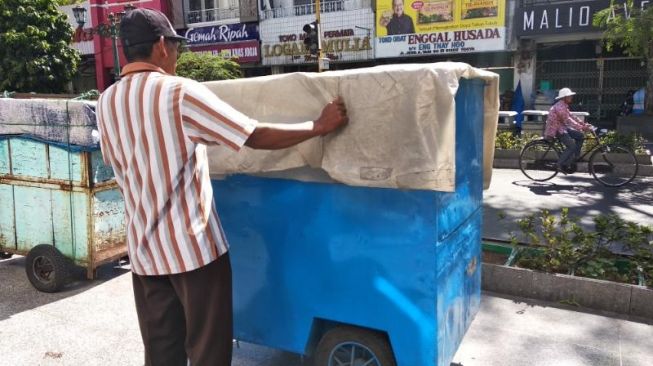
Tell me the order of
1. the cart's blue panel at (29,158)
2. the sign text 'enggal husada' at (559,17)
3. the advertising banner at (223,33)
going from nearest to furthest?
1. the cart's blue panel at (29,158)
2. the sign text 'enggal husada' at (559,17)
3. the advertising banner at (223,33)

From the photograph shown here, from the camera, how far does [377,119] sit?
2.26 m

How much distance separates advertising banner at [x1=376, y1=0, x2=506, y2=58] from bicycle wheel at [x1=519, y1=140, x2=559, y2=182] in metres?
7.59

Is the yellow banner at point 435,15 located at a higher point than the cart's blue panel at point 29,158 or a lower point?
higher

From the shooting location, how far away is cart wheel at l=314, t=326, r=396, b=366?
99.3 inches

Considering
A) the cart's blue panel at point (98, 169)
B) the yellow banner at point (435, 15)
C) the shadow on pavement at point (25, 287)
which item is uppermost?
the yellow banner at point (435, 15)

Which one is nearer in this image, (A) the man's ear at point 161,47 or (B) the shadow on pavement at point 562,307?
(A) the man's ear at point 161,47

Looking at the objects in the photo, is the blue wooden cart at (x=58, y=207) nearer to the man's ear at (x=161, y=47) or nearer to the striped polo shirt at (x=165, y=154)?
the striped polo shirt at (x=165, y=154)

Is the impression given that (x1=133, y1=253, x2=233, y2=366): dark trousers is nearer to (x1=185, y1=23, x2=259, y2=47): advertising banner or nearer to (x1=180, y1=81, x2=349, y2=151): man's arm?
(x1=180, y1=81, x2=349, y2=151): man's arm

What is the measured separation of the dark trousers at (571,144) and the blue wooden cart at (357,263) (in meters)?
6.50

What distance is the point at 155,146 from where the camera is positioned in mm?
2053

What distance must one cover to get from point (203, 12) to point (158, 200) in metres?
22.3

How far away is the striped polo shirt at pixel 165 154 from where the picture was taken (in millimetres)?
2014

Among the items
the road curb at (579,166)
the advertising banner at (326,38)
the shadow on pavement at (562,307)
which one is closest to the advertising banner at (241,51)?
the advertising banner at (326,38)

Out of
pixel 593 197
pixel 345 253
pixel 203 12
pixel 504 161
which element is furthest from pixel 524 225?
pixel 203 12
